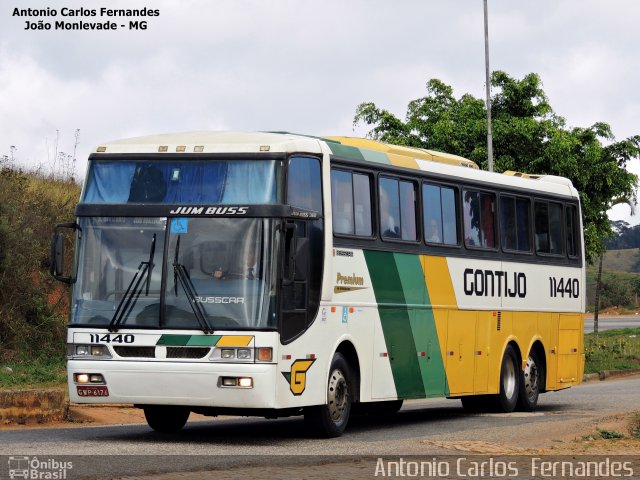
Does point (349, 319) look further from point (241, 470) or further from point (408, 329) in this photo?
point (241, 470)

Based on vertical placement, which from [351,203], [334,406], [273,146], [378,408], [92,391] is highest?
[273,146]

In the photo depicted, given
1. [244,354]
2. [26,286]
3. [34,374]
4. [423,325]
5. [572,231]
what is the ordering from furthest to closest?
[26,286], [34,374], [572,231], [423,325], [244,354]

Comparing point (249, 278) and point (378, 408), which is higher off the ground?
point (249, 278)

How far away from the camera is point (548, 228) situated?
75.5 feet

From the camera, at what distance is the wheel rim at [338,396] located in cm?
1620

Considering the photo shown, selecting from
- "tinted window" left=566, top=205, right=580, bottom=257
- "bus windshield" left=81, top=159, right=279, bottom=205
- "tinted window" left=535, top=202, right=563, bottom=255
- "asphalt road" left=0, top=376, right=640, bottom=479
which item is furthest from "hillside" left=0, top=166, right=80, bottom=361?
"bus windshield" left=81, top=159, right=279, bottom=205

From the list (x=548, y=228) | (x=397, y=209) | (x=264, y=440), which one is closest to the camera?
(x=264, y=440)

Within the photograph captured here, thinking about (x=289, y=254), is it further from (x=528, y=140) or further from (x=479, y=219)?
(x=528, y=140)

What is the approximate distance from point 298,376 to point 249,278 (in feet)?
4.09

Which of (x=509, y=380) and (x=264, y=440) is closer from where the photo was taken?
(x=264, y=440)

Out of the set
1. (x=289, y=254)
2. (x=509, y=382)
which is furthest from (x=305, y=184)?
(x=509, y=382)

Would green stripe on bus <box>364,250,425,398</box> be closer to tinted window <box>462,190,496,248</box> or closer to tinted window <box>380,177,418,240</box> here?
tinted window <box>380,177,418,240</box>

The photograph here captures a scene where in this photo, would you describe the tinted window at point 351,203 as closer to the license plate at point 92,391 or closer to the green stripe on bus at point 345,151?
the green stripe on bus at point 345,151

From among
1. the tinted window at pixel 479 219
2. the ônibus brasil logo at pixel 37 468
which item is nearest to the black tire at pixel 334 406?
the ônibus brasil logo at pixel 37 468
